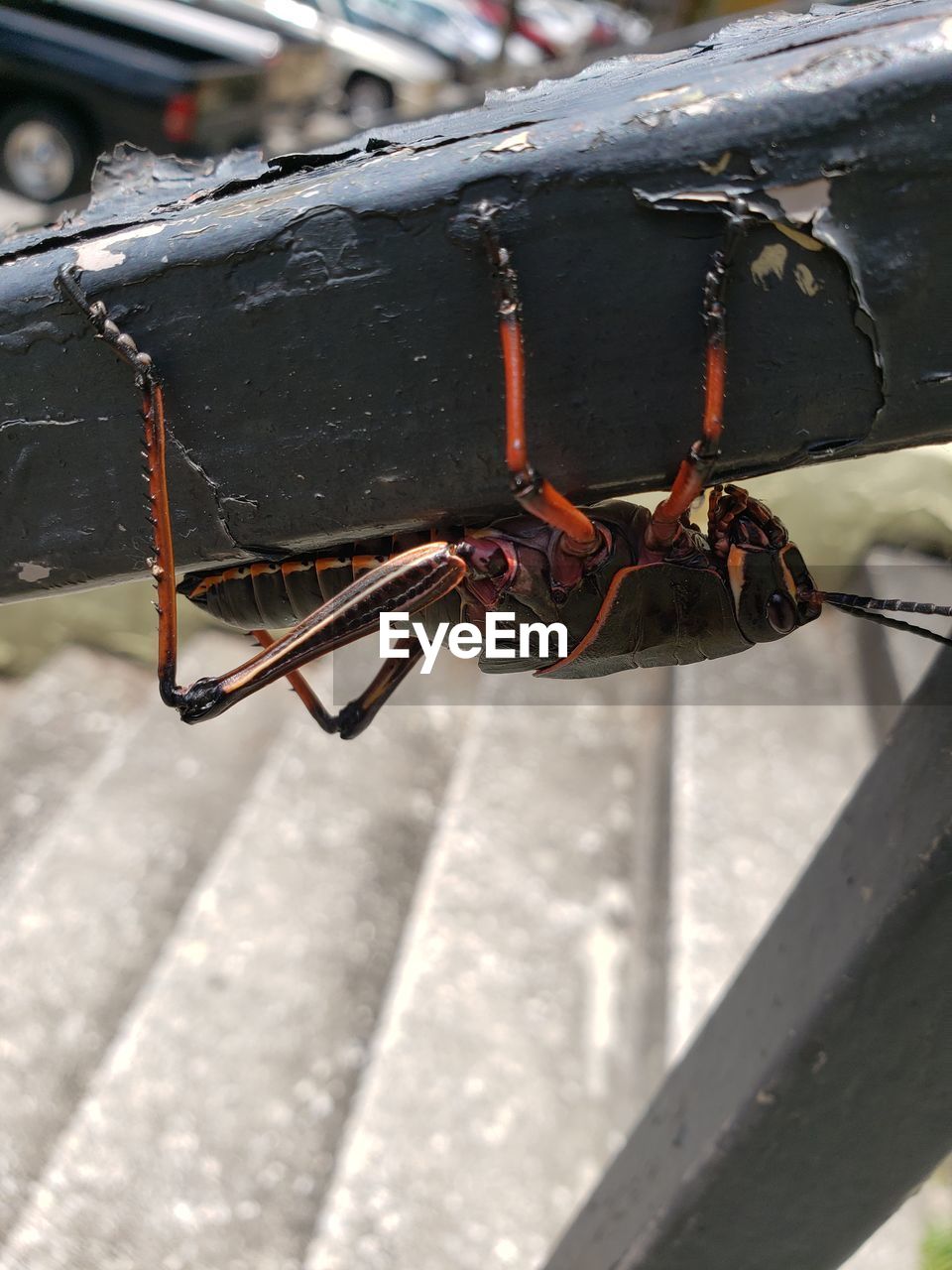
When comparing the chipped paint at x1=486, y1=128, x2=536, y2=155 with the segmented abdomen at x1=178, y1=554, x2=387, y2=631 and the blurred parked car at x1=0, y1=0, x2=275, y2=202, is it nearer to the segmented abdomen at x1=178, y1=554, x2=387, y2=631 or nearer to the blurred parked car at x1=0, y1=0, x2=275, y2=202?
the segmented abdomen at x1=178, y1=554, x2=387, y2=631

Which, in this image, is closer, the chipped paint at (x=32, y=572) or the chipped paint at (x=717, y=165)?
the chipped paint at (x=717, y=165)

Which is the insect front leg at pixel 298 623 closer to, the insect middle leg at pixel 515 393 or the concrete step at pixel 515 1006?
the insect middle leg at pixel 515 393

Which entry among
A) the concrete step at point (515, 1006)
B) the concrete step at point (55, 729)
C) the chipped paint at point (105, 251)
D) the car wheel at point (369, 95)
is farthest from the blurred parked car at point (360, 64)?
the chipped paint at point (105, 251)

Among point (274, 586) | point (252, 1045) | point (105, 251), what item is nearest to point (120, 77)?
point (252, 1045)

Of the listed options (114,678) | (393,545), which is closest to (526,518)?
(393,545)

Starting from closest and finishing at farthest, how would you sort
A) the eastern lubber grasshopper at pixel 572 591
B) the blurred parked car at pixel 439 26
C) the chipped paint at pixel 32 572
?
the chipped paint at pixel 32 572, the eastern lubber grasshopper at pixel 572 591, the blurred parked car at pixel 439 26

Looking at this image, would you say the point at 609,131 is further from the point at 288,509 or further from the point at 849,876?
the point at 849,876
